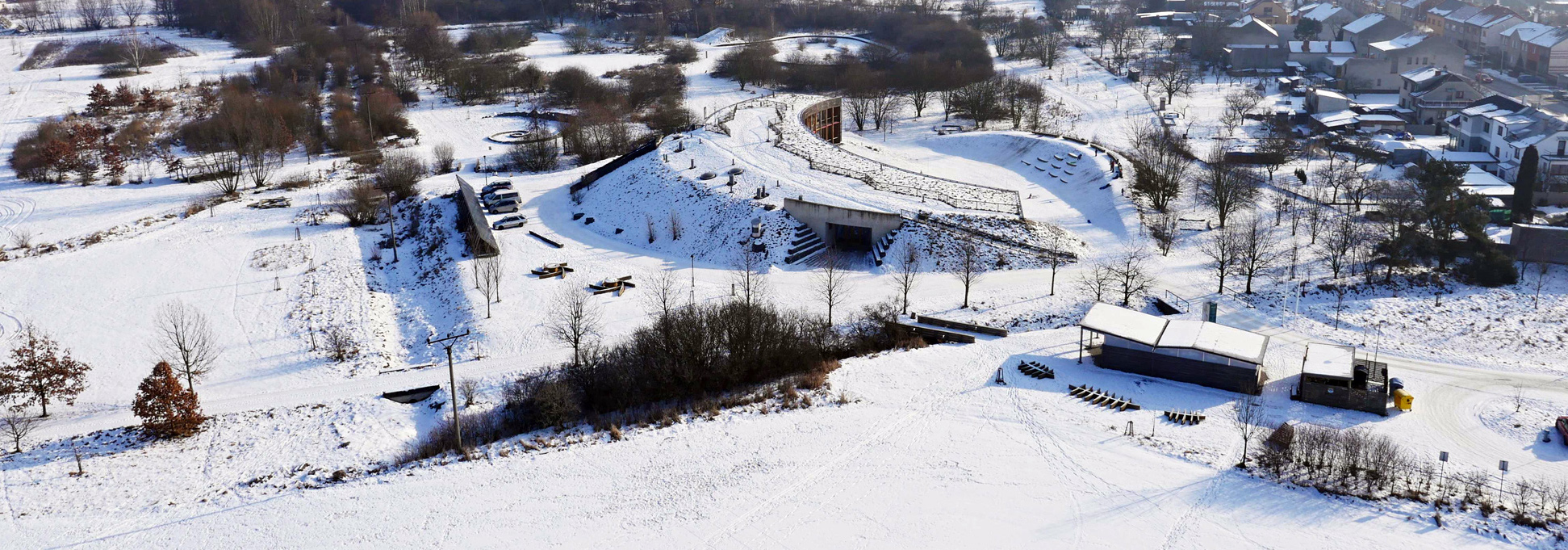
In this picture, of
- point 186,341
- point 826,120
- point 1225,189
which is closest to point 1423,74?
point 1225,189

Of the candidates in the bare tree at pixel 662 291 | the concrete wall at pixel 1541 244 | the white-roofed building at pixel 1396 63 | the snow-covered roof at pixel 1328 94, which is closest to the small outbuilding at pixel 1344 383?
the concrete wall at pixel 1541 244

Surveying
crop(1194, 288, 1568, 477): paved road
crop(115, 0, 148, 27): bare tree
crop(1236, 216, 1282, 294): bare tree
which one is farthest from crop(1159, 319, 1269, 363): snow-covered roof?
crop(115, 0, 148, 27): bare tree

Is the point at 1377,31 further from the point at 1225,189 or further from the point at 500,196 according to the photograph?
the point at 500,196

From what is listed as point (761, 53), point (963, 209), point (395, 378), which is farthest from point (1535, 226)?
point (761, 53)

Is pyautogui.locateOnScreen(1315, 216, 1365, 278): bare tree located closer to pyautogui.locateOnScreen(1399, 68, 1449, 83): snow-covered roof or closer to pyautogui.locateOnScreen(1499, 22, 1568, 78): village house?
pyautogui.locateOnScreen(1399, 68, 1449, 83): snow-covered roof

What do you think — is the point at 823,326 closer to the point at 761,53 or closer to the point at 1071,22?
the point at 761,53
